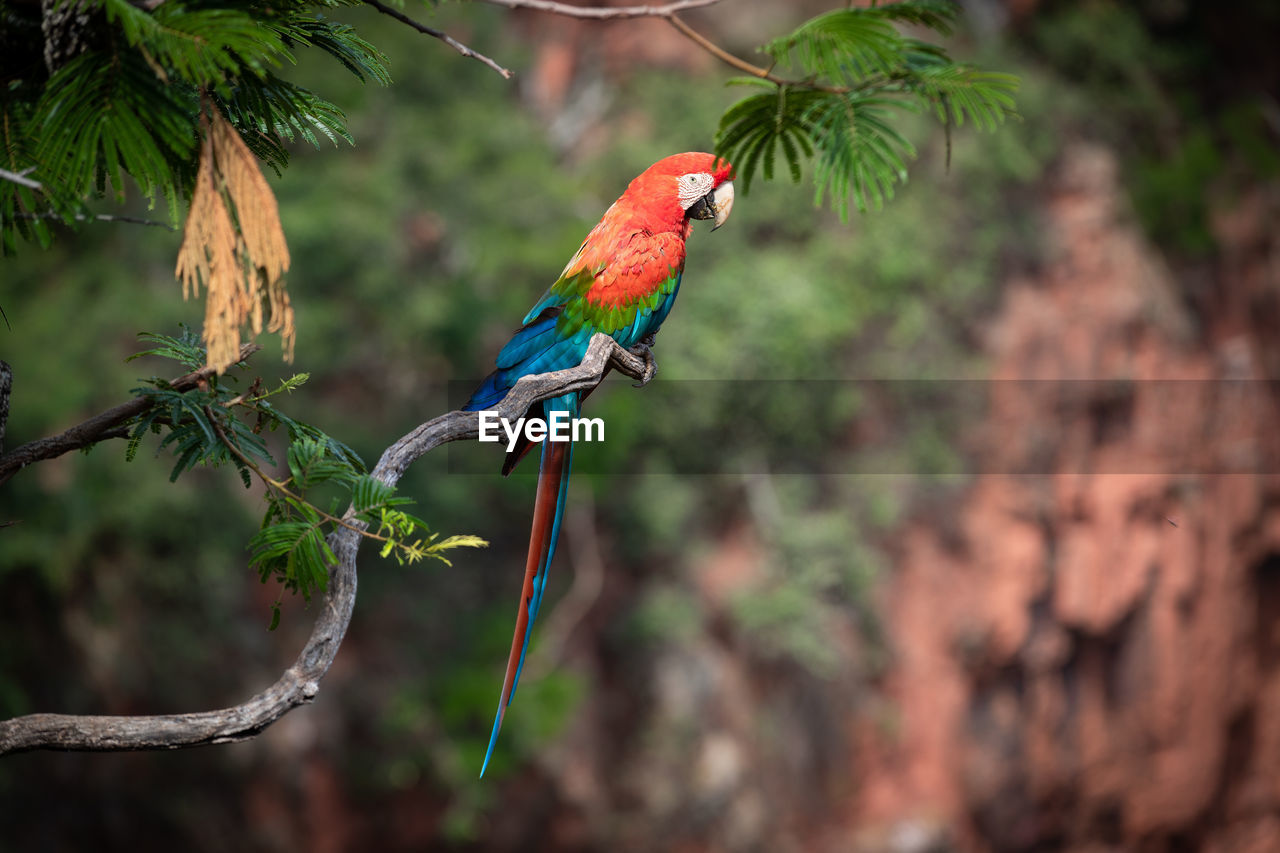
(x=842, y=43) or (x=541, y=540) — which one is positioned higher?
(x=842, y=43)

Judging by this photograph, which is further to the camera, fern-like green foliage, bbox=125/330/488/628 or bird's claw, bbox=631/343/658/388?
bird's claw, bbox=631/343/658/388

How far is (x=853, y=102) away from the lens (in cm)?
145

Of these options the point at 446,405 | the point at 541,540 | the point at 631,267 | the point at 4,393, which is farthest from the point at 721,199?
the point at 446,405

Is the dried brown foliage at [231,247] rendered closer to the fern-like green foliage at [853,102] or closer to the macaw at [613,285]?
the macaw at [613,285]

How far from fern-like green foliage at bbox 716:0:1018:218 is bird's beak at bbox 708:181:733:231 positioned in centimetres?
12

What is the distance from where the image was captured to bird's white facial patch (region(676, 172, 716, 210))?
5.28 ft

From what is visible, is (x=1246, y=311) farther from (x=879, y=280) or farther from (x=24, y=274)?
(x=24, y=274)

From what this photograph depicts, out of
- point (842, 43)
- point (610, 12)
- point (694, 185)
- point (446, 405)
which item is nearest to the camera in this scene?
point (842, 43)

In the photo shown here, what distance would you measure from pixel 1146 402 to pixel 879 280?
5.59ft

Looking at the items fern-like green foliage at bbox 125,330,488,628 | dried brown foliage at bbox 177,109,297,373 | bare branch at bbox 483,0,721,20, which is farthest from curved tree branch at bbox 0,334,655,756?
bare branch at bbox 483,0,721,20

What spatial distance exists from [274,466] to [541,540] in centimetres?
41

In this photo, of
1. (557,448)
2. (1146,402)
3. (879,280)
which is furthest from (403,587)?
(1146,402)

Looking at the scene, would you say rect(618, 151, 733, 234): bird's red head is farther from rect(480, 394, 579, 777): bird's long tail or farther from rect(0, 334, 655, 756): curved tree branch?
rect(0, 334, 655, 756): curved tree branch

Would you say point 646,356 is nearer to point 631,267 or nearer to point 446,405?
point 631,267
